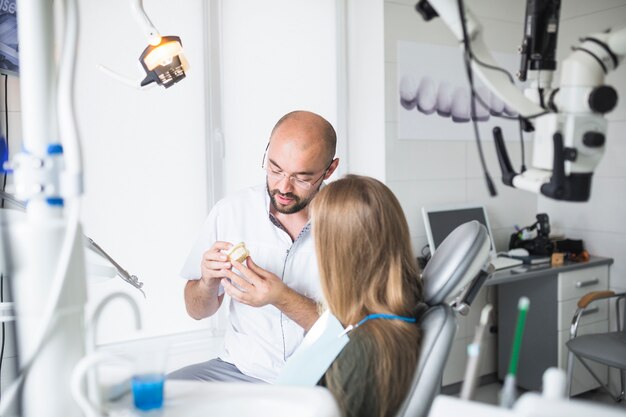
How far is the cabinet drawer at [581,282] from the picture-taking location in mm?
3229

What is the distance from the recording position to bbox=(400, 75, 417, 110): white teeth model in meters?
3.15

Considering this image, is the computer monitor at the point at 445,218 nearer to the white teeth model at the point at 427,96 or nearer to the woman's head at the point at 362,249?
the white teeth model at the point at 427,96

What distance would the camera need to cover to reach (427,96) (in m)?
3.24

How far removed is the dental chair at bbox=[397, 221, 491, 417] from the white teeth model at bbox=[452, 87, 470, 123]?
203cm

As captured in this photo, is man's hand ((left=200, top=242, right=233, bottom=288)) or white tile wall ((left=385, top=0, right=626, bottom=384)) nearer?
man's hand ((left=200, top=242, right=233, bottom=288))

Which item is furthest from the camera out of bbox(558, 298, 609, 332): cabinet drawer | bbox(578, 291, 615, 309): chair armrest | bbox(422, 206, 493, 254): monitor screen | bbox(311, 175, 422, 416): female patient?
bbox(558, 298, 609, 332): cabinet drawer

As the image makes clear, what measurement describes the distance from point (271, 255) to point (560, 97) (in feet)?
4.15

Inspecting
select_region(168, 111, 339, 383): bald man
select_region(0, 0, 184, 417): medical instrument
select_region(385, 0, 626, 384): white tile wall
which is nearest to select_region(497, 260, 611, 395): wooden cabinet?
select_region(385, 0, 626, 384): white tile wall

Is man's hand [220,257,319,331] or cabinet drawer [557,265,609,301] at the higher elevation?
man's hand [220,257,319,331]

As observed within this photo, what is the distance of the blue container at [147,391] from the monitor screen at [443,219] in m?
2.37

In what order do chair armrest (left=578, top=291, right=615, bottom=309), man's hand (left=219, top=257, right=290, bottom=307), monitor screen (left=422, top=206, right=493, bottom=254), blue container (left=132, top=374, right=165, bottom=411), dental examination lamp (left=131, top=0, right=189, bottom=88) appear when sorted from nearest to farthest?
blue container (left=132, top=374, right=165, bottom=411) → dental examination lamp (left=131, top=0, right=189, bottom=88) → man's hand (left=219, top=257, right=290, bottom=307) → chair armrest (left=578, top=291, right=615, bottom=309) → monitor screen (left=422, top=206, right=493, bottom=254)

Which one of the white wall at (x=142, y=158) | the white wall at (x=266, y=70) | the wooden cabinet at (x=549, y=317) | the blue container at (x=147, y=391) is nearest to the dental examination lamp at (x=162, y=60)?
the blue container at (x=147, y=391)

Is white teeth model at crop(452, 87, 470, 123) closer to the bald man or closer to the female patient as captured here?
the bald man

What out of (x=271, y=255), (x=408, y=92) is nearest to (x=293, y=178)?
(x=271, y=255)
